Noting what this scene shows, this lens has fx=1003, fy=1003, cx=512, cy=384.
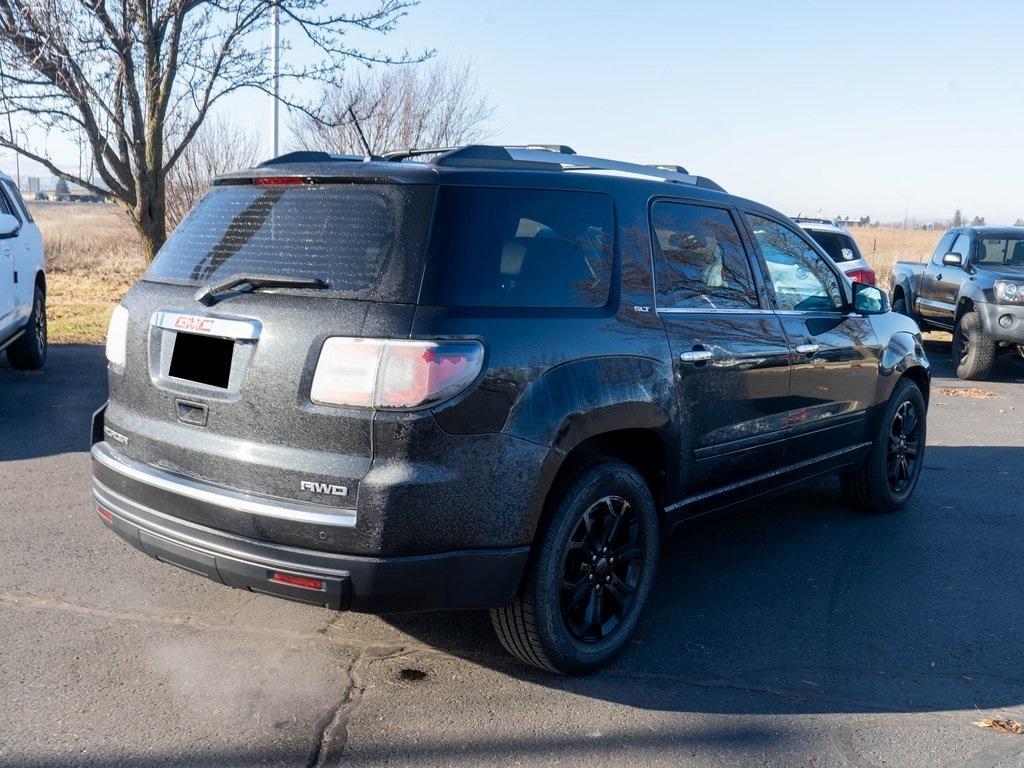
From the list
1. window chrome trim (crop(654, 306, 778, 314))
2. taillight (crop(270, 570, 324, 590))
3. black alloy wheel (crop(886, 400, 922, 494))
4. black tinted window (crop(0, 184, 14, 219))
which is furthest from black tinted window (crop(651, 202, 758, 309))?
black tinted window (crop(0, 184, 14, 219))

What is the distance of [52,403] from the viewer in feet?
26.6

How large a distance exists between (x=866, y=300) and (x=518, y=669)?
3.02 meters

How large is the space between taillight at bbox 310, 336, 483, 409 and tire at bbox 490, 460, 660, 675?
687mm

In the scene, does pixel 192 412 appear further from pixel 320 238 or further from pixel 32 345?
pixel 32 345

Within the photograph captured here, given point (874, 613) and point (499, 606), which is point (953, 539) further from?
point (499, 606)

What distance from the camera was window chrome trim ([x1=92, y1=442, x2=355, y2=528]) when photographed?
10.2 feet

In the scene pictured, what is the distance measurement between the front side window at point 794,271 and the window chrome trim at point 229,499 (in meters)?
2.68

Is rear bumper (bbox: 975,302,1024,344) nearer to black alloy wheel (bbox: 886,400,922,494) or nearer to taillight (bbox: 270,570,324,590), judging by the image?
black alloy wheel (bbox: 886,400,922,494)

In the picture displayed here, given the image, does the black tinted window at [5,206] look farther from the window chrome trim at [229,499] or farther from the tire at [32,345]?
the window chrome trim at [229,499]

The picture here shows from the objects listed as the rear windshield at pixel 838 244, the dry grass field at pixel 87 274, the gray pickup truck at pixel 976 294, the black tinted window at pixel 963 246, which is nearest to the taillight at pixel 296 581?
the dry grass field at pixel 87 274

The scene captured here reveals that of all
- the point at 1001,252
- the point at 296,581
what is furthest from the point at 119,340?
the point at 1001,252

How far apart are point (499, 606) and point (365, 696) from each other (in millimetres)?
568

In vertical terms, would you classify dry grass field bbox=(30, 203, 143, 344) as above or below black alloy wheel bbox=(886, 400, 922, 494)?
below

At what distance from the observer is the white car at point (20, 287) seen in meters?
8.18
